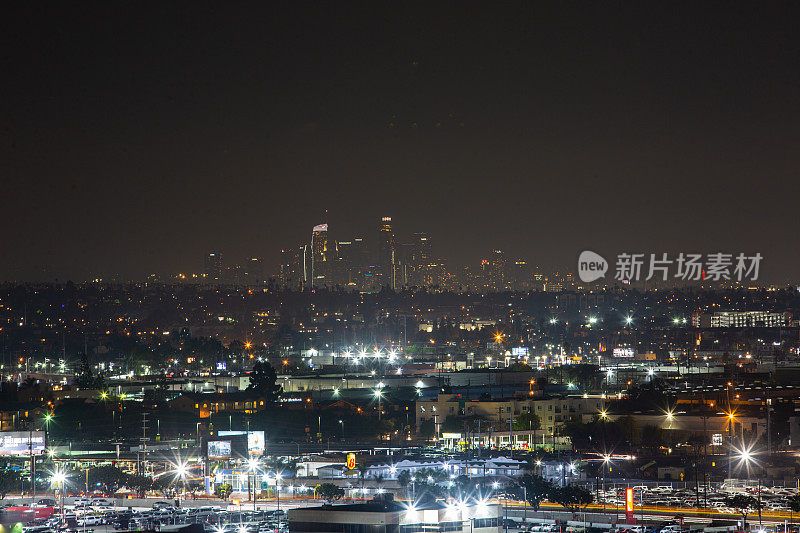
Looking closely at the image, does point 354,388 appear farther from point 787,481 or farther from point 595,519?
point 595,519

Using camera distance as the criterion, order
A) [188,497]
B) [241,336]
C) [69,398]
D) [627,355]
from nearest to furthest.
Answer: [188,497], [69,398], [627,355], [241,336]

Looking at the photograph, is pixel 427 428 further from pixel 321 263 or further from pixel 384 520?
pixel 321 263

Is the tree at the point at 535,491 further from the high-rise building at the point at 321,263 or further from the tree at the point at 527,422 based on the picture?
the high-rise building at the point at 321,263

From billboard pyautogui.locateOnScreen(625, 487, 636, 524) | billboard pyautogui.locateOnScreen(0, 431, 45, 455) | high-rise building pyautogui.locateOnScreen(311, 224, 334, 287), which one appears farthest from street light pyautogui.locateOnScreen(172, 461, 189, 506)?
high-rise building pyautogui.locateOnScreen(311, 224, 334, 287)

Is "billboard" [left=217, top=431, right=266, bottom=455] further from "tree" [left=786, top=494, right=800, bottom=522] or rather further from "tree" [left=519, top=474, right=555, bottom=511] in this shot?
"tree" [left=786, top=494, right=800, bottom=522]

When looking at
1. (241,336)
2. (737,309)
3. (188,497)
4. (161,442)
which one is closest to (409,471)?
(188,497)

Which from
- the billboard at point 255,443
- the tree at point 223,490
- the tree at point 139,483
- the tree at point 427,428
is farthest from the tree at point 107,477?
the tree at point 427,428
